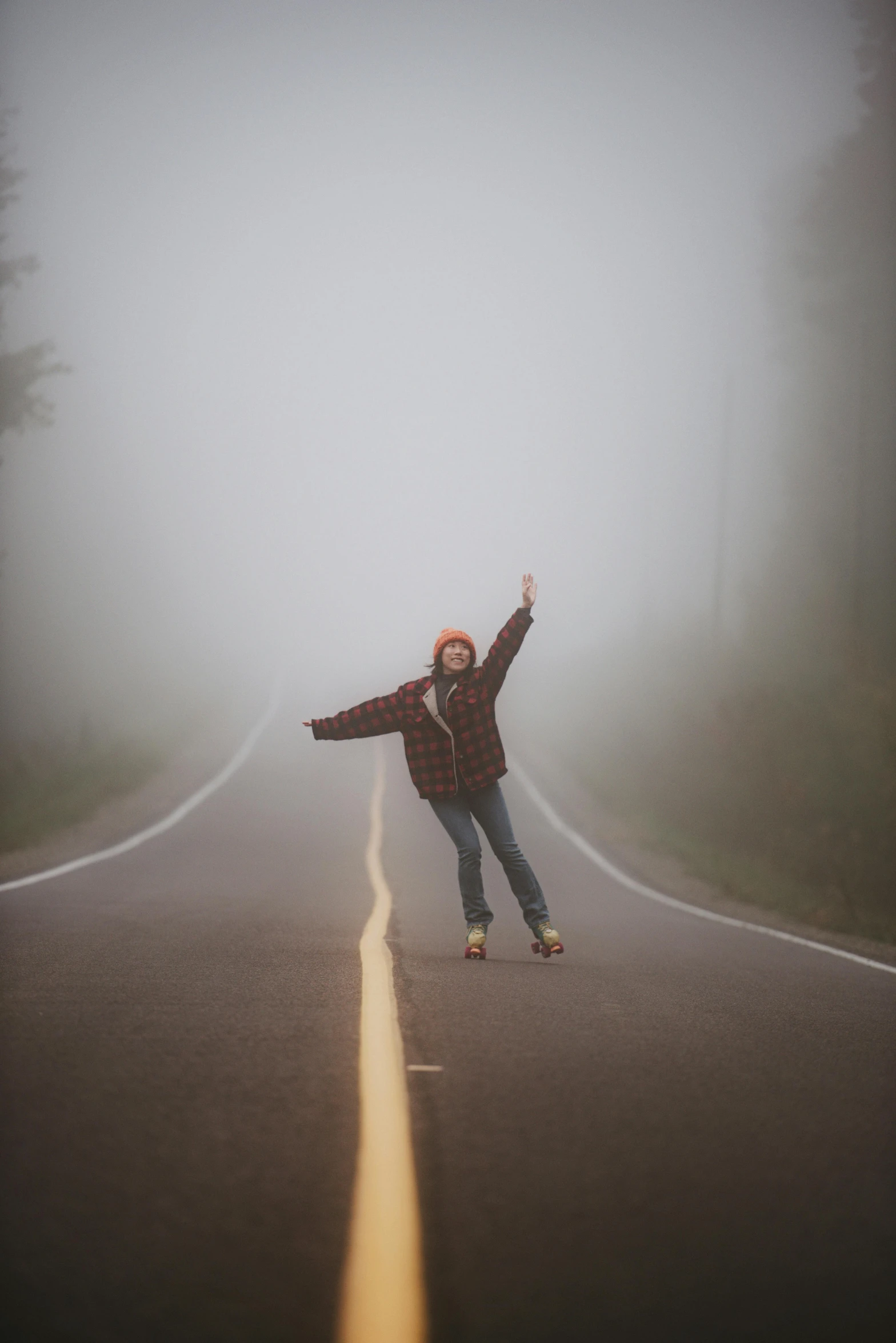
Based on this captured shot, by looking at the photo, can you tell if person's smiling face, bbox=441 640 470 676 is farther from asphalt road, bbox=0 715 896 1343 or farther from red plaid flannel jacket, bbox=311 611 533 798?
asphalt road, bbox=0 715 896 1343

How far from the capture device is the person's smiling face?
23.9 feet

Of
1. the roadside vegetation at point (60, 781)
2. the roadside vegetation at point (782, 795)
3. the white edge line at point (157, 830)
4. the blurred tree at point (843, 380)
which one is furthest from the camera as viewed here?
the blurred tree at point (843, 380)

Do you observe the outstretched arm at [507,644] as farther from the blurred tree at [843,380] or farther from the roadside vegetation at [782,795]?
the blurred tree at [843,380]

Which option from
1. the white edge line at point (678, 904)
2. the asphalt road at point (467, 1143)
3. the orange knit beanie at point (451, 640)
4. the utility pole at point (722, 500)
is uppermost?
the utility pole at point (722, 500)

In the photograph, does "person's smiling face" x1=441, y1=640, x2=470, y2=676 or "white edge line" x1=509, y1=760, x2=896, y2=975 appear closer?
"person's smiling face" x1=441, y1=640, x2=470, y2=676

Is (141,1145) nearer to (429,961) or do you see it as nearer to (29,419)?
(429,961)

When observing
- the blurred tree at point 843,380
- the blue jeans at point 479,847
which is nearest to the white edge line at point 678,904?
the blue jeans at point 479,847

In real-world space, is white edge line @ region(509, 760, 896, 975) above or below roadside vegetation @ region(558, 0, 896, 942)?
below

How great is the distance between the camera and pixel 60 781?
21.7 m

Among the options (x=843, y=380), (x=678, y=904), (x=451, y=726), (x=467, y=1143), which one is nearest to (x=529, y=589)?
(x=451, y=726)

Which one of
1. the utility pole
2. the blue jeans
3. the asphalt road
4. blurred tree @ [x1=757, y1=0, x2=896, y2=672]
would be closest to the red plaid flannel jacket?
the blue jeans

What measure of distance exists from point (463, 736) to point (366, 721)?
67 centimetres

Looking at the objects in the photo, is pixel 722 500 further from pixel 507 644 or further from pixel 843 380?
pixel 507 644

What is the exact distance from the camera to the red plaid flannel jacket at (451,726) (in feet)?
23.8
